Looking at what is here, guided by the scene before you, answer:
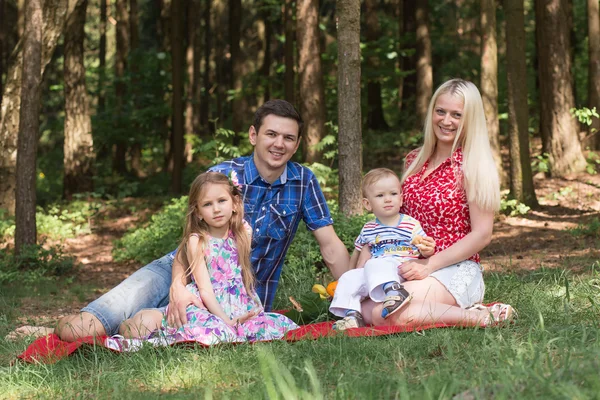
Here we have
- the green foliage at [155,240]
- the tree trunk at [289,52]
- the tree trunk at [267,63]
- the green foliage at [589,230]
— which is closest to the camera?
the green foliage at [589,230]

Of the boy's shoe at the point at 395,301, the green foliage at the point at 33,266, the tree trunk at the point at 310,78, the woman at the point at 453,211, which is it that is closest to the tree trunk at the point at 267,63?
the tree trunk at the point at 310,78

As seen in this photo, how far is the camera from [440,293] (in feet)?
17.6

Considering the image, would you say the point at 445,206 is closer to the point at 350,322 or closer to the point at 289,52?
the point at 350,322

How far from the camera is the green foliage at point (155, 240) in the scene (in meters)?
11.7

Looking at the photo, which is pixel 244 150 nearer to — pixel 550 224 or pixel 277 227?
pixel 550 224

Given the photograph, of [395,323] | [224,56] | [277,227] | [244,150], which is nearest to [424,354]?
[395,323]

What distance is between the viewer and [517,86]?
40.9ft

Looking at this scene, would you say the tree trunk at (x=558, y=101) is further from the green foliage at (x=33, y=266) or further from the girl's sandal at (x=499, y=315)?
the girl's sandal at (x=499, y=315)

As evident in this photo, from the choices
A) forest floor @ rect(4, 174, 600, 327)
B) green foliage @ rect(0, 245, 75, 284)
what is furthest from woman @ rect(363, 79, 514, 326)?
green foliage @ rect(0, 245, 75, 284)

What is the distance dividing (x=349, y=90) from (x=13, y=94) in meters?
6.67

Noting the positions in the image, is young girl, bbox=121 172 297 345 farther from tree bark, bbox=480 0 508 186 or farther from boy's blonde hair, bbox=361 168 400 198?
tree bark, bbox=480 0 508 186

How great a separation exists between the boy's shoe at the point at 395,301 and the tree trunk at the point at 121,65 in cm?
1706

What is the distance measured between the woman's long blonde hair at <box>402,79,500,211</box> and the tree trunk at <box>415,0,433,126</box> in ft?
47.8

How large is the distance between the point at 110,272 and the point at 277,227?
244 inches
